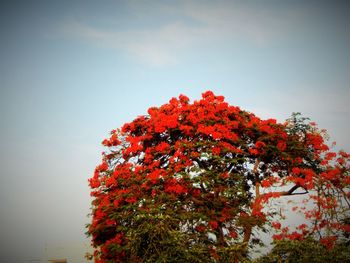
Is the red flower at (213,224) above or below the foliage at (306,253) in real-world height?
above

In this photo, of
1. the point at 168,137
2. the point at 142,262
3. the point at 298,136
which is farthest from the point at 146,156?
the point at 298,136

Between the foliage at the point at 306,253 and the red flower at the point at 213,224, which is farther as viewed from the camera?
the red flower at the point at 213,224

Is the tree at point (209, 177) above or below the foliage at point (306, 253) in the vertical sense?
above

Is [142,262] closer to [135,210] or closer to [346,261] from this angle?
[135,210]

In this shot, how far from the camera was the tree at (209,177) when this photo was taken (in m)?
12.6

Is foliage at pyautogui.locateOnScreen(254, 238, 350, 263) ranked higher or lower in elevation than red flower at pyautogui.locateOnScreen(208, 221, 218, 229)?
lower

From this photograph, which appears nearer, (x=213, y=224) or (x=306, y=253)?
(x=306, y=253)

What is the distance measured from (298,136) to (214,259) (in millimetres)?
9044

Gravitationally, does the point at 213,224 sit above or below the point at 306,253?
above

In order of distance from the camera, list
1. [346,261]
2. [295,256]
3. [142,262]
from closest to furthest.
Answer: [142,262]
[346,261]
[295,256]

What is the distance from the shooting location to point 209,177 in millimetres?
13375

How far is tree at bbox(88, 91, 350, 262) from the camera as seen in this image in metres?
12.6

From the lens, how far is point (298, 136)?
16.4m

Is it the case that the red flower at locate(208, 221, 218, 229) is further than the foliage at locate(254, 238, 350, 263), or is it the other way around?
the red flower at locate(208, 221, 218, 229)
